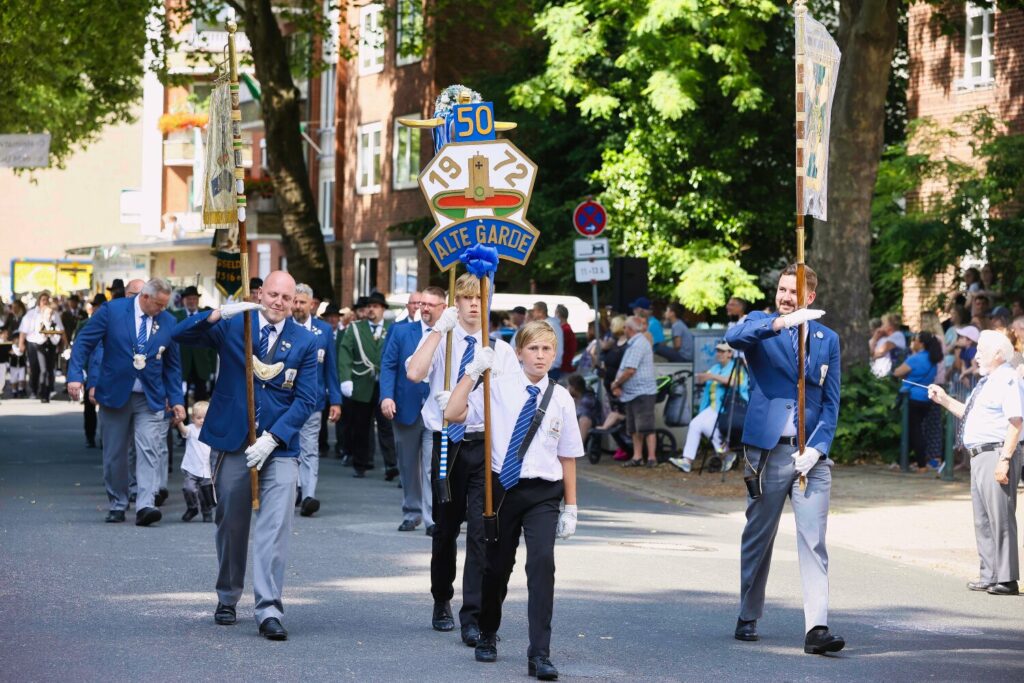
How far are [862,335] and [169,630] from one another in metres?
14.3

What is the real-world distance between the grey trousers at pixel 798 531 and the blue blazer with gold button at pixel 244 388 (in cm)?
245

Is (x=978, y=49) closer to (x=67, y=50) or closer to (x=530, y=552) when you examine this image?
(x=67, y=50)

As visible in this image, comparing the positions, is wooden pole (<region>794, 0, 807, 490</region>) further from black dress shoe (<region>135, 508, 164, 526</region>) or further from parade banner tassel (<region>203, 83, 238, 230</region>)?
black dress shoe (<region>135, 508, 164, 526</region>)

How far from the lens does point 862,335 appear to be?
70.4 ft

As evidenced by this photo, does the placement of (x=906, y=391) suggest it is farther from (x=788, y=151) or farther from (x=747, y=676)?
(x=788, y=151)

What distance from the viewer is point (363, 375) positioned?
62.1ft

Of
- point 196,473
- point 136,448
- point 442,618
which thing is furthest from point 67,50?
point 442,618

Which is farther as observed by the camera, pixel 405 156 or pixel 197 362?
pixel 405 156

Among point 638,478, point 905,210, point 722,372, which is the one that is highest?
point 905,210

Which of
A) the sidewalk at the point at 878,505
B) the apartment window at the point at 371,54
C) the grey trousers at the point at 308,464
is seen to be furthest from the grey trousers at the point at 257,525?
the apartment window at the point at 371,54

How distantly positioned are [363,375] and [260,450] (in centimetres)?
1019

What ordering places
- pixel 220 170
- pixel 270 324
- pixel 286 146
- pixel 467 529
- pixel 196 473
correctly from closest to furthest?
pixel 467 529
pixel 270 324
pixel 220 170
pixel 196 473
pixel 286 146

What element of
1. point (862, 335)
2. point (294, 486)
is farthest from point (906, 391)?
point (294, 486)

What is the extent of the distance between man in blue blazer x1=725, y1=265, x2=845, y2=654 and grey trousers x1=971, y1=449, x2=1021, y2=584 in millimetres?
2740
